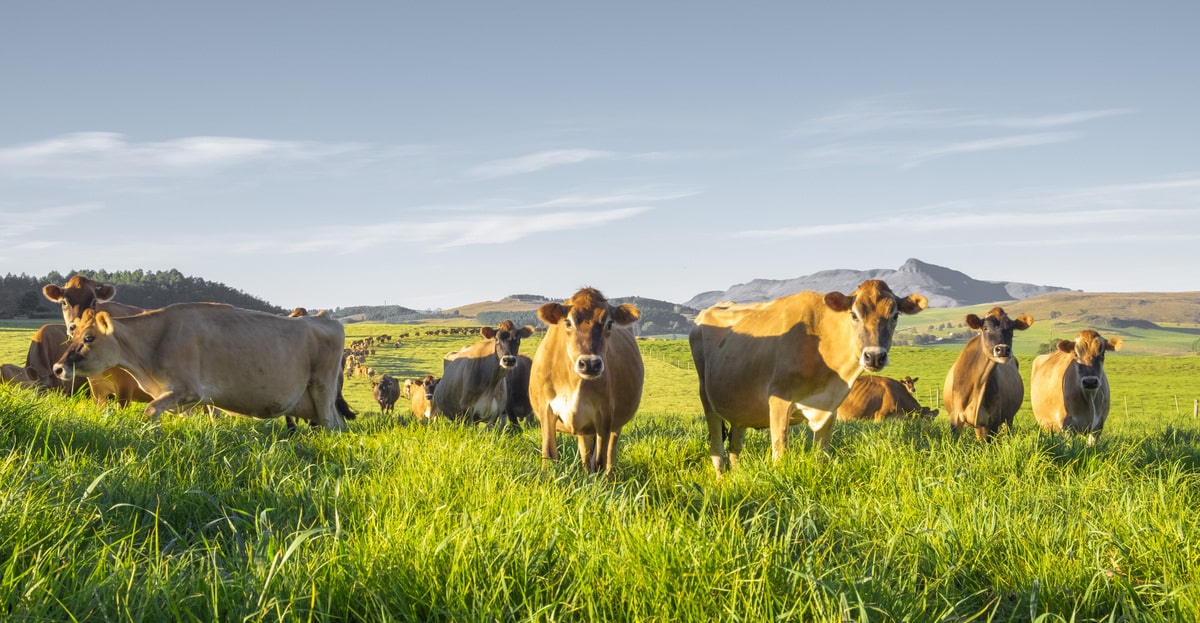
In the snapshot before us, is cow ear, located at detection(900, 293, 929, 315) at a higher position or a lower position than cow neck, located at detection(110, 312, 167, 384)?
higher

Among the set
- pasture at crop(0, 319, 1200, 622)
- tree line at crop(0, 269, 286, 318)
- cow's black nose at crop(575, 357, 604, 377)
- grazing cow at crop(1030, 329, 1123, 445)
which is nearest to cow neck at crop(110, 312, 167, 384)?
pasture at crop(0, 319, 1200, 622)

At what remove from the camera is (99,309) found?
12.0 m

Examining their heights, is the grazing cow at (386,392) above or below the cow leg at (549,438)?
below

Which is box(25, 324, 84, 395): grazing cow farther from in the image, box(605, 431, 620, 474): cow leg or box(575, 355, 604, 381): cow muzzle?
box(575, 355, 604, 381): cow muzzle

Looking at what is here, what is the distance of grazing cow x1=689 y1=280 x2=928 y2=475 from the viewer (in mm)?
8508

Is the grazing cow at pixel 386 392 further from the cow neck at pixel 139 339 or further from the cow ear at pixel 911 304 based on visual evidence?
the cow ear at pixel 911 304

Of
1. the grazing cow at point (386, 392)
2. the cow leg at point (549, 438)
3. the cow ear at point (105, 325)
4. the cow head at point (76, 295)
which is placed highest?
the cow head at point (76, 295)

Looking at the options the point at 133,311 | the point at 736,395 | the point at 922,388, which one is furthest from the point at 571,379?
the point at 922,388

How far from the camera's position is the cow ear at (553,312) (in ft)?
29.3

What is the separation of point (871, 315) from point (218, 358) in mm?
7528

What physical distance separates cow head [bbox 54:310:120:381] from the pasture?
1794 millimetres

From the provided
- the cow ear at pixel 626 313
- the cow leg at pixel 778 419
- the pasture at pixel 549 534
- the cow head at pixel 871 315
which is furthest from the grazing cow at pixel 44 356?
the cow head at pixel 871 315

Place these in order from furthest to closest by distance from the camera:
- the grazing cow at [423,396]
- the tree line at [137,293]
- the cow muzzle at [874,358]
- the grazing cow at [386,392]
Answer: the tree line at [137,293]
the grazing cow at [386,392]
the grazing cow at [423,396]
the cow muzzle at [874,358]

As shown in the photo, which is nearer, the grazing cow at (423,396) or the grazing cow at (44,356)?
the grazing cow at (44,356)
